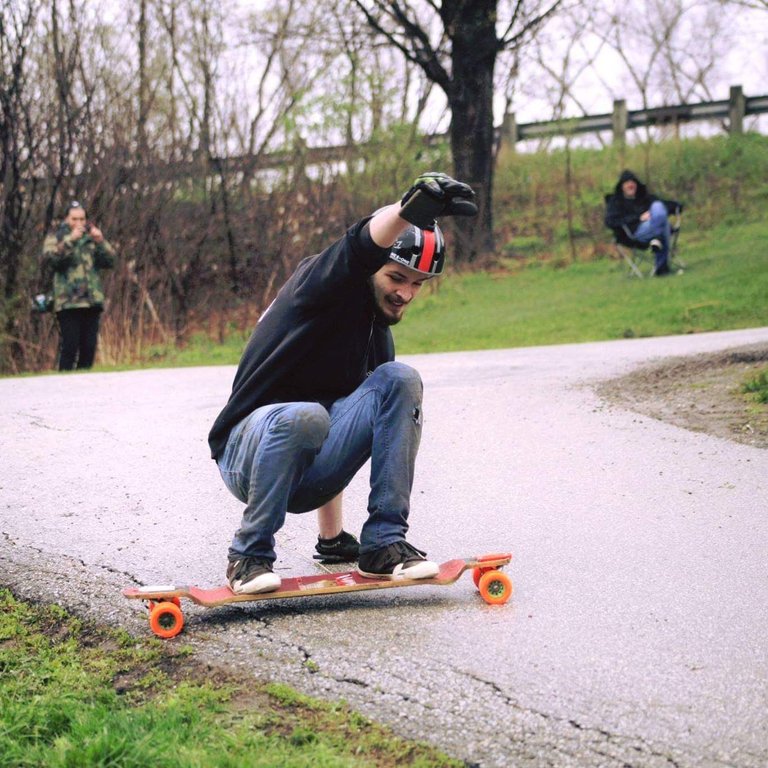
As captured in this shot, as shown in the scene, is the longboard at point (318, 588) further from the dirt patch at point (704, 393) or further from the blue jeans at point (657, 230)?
the blue jeans at point (657, 230)

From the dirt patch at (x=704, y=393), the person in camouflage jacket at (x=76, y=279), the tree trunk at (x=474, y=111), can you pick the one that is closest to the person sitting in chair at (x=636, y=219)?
the tree trunk at (x=474, y=111)

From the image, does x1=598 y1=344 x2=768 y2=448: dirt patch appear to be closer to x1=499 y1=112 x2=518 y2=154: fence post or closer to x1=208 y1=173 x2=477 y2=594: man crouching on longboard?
x1=208 y1=173 x2=477 y2=594: man crouching on longboard

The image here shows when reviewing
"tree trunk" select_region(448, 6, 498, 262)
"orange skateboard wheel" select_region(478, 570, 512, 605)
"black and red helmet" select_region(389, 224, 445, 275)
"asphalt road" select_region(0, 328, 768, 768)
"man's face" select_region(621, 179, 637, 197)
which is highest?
"tree trunk" select_region(448, 6, 498, 262)

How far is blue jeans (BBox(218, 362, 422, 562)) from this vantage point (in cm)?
423

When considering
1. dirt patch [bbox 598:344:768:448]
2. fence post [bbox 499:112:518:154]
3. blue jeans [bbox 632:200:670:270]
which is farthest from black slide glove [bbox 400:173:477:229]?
fence post [bbox 499:112:518:154]

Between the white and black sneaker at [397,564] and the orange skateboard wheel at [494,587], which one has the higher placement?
the white and black sneaker at [397,564]

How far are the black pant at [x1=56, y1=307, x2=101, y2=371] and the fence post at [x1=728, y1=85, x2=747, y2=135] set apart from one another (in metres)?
19.6

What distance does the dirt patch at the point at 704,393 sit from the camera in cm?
773

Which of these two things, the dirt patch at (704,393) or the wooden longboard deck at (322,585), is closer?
the wooden longboard deck at (322,585)

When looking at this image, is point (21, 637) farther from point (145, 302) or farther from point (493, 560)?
point (145, 302)

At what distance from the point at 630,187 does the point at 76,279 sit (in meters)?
9.66

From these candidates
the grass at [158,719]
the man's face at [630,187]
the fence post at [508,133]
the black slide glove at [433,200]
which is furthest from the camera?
the fence post at [508,133]

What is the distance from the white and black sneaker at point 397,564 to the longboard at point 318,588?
2 cm

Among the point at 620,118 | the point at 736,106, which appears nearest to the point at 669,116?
the point at 620,118
